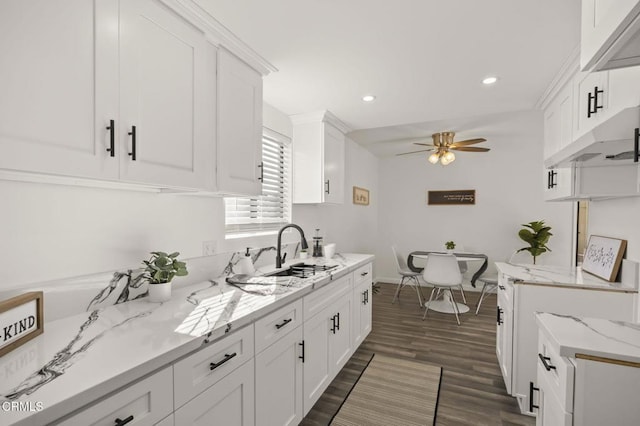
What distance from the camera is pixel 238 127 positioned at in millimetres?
1896

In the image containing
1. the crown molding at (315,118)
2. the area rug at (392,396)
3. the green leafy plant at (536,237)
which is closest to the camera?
the area rug at (392,396)

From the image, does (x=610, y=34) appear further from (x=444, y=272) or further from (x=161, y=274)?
(x=444, y=272)

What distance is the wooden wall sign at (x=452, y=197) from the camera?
18.3ft

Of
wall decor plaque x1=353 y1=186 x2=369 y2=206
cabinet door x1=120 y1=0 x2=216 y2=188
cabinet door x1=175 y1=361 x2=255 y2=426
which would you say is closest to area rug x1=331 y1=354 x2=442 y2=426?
cabinet door x1=175 y1=361 x2=255 y2=426

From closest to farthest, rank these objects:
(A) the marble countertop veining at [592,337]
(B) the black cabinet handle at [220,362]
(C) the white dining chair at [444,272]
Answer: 1. (A) the marble countertop veining at [592,337]
2. (B) the black cabinet handle at [220,362]
3. (C) the white dining chair at [444,272]

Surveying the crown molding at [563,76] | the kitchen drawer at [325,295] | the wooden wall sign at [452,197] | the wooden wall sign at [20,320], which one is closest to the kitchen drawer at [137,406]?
the wooden wall sign at [20,320]

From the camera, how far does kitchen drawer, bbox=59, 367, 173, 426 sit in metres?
0.78

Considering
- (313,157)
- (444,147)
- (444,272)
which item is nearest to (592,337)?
(313,157)

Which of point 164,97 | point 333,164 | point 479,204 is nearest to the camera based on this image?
point 164,97

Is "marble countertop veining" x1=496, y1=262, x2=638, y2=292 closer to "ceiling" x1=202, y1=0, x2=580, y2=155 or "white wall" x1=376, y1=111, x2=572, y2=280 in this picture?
"ceiling" x1=202, y1=0, x2=580, y2=155

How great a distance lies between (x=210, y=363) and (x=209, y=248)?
43.0 inches

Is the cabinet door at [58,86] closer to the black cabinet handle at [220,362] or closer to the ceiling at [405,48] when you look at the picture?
the ceiling at [405,48]

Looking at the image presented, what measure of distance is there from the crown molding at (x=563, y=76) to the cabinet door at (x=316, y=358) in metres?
2.36

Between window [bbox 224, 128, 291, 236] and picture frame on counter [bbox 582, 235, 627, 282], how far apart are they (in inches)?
98.6
